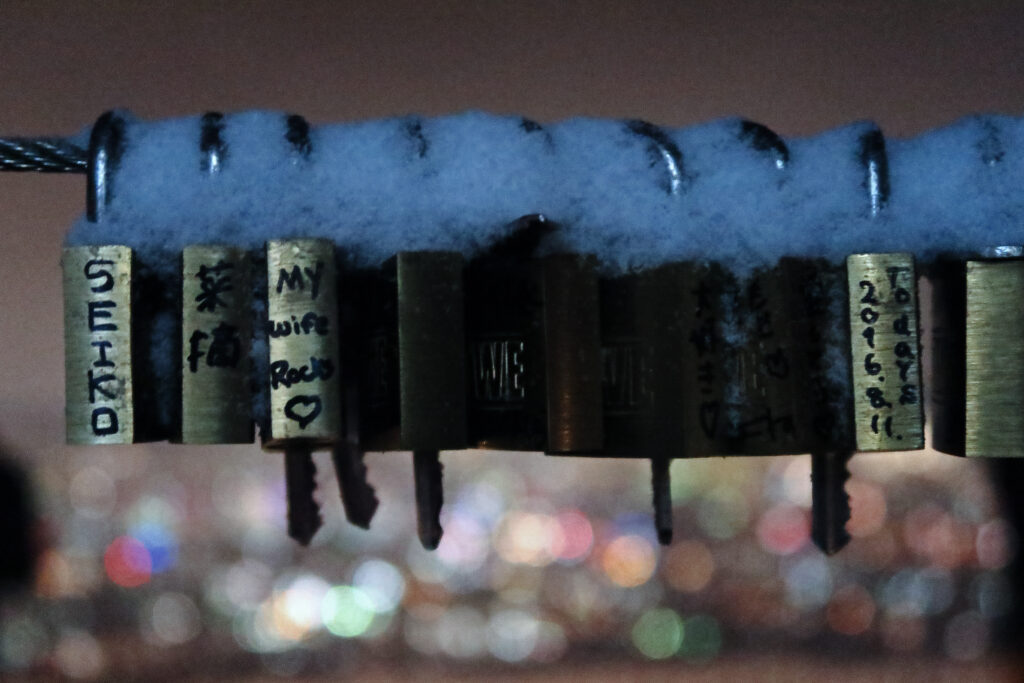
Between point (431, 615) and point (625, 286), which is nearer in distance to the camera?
point (625, 286)

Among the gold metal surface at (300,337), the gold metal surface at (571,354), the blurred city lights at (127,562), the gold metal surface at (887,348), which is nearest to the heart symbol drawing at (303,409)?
the gold metal surface at (300,337)

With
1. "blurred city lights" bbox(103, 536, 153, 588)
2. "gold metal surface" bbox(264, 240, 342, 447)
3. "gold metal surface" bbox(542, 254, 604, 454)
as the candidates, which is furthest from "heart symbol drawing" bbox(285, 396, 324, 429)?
"blurred city lights" bbox(103, 536, 153, 588)

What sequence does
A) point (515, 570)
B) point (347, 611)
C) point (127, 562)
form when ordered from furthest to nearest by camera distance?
point (515, 570) < point (347, 611) < point (127, 562)

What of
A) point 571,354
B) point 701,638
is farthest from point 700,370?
point 701,638

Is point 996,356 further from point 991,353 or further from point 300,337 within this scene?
point 300,337

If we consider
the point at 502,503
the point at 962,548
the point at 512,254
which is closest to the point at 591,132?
the point at 512,254

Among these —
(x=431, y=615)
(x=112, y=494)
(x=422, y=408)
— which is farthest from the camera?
(x=431, y=615)

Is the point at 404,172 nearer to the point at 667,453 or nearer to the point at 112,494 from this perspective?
the point at 667,453
